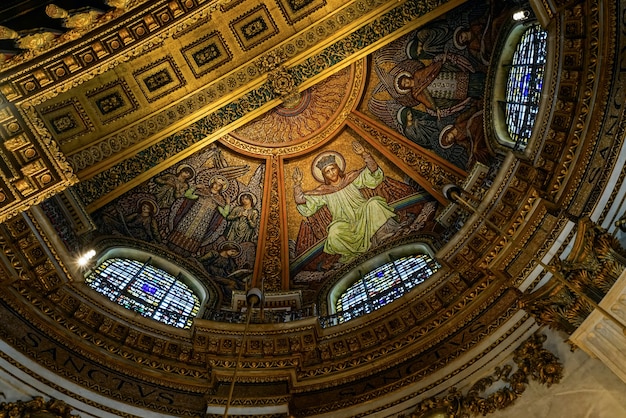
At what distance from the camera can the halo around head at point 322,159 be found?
556 inches

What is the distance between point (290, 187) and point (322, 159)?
1128mm

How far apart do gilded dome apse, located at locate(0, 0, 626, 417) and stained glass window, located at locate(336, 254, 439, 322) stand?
396mm

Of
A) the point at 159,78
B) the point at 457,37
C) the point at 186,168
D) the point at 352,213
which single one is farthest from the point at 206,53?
the point at 457,37

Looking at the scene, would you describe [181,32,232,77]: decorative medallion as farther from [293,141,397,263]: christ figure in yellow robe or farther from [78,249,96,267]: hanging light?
[78,249,96,267]: hanging light

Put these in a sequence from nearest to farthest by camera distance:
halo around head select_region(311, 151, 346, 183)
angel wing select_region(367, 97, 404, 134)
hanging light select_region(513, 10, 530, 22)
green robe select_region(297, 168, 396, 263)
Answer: hanging light select_region(513, 10, 530, 22)
green robe select_region(297, 168, 396, 263)
angel wing select_region(367, 97, 404, 134)
halo around head select_region(311, 151, 346, 183)

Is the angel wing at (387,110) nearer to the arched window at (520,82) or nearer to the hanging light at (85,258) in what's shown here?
the arched window at (520,82)

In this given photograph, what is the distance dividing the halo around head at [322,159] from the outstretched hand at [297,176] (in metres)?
0.33

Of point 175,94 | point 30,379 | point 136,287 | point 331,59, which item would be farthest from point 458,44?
point 30,379

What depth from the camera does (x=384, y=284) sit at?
38.5ft

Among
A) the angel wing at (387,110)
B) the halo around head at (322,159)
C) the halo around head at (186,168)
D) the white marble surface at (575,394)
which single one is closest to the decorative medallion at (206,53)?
the halo around head at (186,168)

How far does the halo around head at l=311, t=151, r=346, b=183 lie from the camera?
556 inches

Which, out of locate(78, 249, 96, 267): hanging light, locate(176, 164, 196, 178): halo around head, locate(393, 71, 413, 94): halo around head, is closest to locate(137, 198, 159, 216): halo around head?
locate(176, 164, 196, 178): halo around head

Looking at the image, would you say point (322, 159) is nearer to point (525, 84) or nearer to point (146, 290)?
point (525, 84)

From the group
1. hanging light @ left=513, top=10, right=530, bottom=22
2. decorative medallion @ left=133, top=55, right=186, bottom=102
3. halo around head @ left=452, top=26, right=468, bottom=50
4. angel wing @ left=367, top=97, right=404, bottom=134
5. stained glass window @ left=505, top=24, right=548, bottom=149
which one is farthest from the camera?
angel wing @ left=367, top=97, right=404, bottom=134
